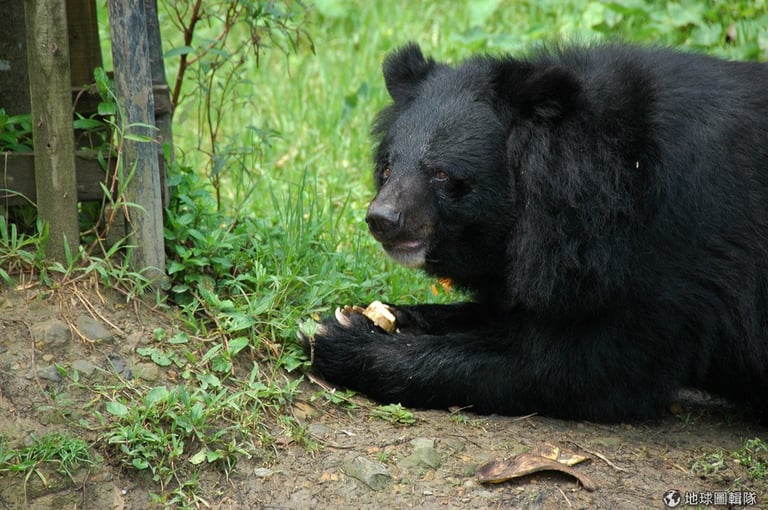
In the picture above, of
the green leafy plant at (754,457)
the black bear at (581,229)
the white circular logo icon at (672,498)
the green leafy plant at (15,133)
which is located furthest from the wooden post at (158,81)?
the green leafy plant at (754,457)

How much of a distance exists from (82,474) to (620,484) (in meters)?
2.04

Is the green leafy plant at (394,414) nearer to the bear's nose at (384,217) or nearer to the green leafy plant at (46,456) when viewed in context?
the bear's nose at (384,217)

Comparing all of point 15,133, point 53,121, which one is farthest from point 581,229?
point 15,133

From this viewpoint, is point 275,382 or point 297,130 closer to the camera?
point 275,382

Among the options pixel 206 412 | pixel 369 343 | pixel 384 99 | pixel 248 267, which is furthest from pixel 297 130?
pixel 206 412

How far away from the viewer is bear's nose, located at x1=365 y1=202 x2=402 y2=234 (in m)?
3.89

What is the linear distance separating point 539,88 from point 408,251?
890 millimetres

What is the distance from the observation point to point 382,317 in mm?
4406

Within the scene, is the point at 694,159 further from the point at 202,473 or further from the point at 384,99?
the point at 384,99

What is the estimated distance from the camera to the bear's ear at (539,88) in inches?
151

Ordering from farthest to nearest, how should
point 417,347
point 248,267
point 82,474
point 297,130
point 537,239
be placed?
point 297,130
point 248,267
point 417,347
point 537,239
point 82,474

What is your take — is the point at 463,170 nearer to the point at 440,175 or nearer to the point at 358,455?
the point at 440,175

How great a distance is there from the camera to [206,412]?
3598 mm

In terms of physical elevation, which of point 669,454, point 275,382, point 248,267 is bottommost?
point 669,454
